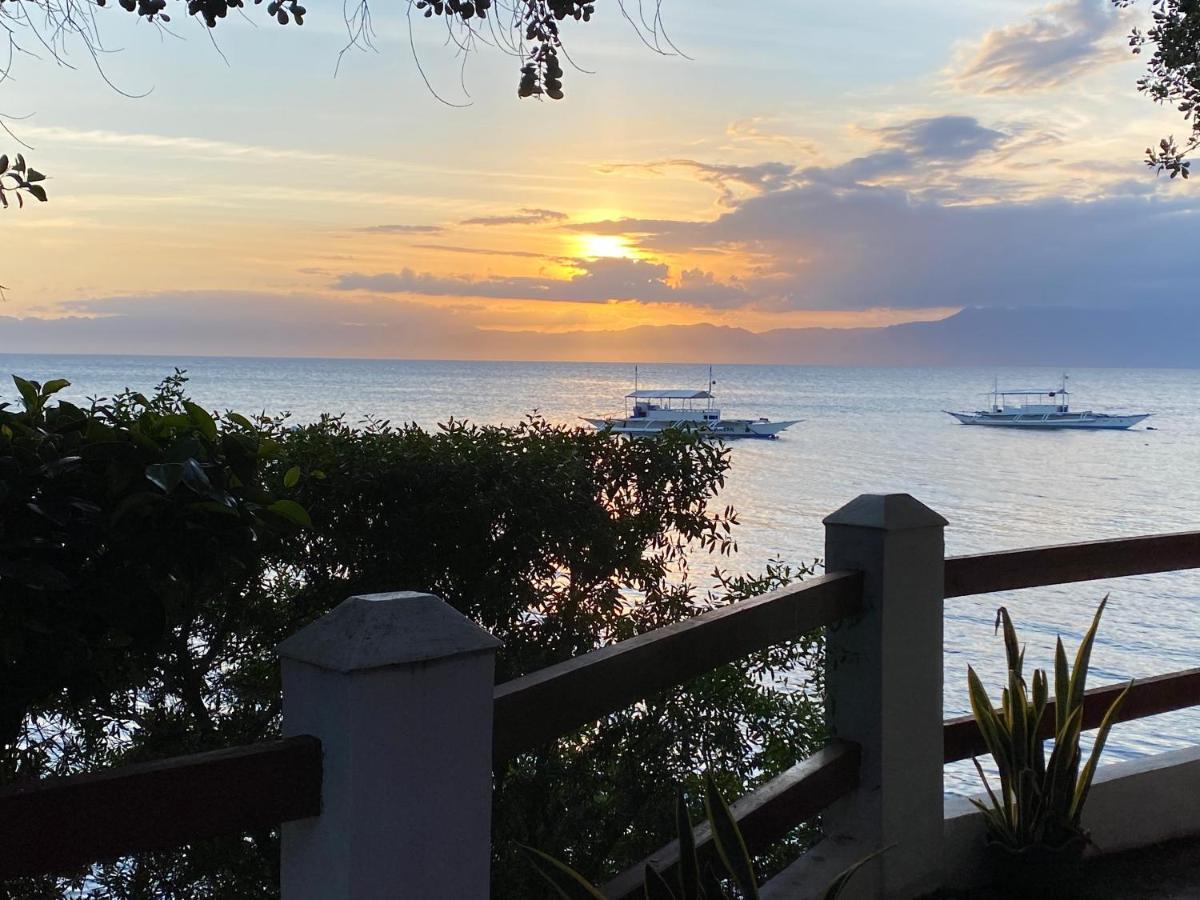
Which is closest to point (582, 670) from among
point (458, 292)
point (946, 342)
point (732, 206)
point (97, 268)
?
point (97, 268)

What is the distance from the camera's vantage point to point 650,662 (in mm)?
2348

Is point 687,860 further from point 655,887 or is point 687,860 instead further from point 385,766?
point 385,766

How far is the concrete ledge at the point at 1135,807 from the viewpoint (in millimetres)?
3506

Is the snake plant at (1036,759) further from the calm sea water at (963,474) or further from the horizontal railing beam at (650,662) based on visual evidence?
the calm sea water at (963,474)

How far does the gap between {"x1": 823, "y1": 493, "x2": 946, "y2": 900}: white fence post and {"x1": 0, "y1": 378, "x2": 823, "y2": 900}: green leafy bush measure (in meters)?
1.07

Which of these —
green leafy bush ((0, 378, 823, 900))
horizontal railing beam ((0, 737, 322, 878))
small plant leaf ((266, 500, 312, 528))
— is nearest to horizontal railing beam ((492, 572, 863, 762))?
horizontal railing beam ((0, 737, 322, 878))

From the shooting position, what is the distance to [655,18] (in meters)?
3.41

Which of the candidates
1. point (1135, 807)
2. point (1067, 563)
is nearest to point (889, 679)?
point (1067, 563)

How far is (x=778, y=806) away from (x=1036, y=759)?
1101mm

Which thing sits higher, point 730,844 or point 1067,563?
point 1067,563

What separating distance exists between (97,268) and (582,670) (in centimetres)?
2336

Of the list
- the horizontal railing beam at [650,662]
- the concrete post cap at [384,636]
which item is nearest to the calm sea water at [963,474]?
the horizontal railing beam at [650,662]

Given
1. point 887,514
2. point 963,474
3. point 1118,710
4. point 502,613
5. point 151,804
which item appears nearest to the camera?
point 151,804

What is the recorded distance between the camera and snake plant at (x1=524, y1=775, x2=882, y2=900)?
2295mm
